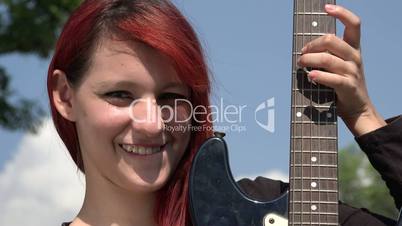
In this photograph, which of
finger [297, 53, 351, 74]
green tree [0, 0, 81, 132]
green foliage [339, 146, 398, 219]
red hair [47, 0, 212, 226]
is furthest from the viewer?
green foliage [339, 146, 398, 219]

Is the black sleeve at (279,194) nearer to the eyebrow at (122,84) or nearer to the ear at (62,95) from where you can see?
the eyebrow at (122,84)

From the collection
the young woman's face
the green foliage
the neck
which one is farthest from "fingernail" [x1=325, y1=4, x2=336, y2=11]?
the green foliage

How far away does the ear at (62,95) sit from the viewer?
7.07 ft

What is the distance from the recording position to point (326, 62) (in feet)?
6.05

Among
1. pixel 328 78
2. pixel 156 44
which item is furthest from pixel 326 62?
pixel 156 44

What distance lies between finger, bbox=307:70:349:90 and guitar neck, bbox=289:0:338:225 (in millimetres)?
51

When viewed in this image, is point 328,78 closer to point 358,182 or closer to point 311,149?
point 311,149

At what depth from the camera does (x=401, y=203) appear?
75.8 inches

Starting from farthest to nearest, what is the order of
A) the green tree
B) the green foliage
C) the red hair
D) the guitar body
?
the green foliage < the green tree < the red hair < the guitar body

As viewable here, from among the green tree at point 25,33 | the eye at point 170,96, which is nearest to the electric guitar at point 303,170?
the eye at point 170,96

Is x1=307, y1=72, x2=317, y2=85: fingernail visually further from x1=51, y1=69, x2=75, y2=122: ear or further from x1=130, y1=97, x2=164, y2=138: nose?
x1=51, y1=69, x2=75, y2=122: ear

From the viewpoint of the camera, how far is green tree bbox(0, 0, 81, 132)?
253 inches

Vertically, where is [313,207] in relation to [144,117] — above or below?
below

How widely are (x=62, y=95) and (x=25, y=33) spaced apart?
4465mm
